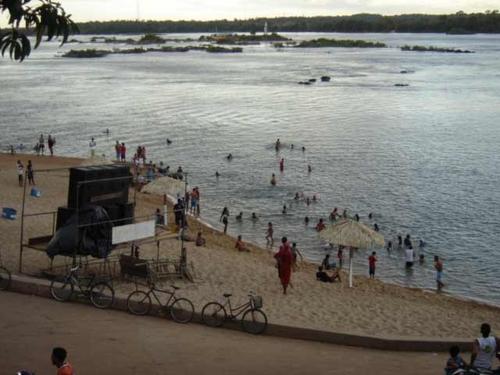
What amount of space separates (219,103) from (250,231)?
49081mm

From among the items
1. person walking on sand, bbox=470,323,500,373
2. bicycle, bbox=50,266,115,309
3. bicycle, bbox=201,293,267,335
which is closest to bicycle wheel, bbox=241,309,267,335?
bicycle, bbox=201,293,267,335

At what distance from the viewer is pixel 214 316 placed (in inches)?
500

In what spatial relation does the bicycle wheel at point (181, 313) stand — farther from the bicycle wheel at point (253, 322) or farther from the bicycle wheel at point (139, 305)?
the bicycle wheel at point (253, 322)

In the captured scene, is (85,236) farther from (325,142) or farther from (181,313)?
(325,142)

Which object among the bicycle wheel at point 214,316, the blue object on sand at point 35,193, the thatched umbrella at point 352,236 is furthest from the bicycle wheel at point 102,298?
the blue object on sand at point 35,193

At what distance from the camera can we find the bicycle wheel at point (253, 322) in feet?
40.6

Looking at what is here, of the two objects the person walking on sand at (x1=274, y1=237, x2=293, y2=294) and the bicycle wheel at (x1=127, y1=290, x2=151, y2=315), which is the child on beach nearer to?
Answer: the bicycle wheel at (x1=127, y1=290, x2=151, y2=315)

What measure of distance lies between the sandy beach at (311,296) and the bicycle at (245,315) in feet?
1.16

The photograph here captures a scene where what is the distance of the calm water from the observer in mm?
28703

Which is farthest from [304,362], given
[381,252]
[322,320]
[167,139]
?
[167,139]

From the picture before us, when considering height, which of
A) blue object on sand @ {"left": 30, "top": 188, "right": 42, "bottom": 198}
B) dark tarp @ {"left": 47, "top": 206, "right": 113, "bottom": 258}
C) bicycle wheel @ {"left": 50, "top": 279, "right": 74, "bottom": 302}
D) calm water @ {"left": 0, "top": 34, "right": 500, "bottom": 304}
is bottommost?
calm water @ {"left": 0, "top": 34, "right": 500, "bottom": 304}

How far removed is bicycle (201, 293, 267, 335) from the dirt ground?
20cm

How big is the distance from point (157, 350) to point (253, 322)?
201cm

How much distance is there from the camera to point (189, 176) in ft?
129
